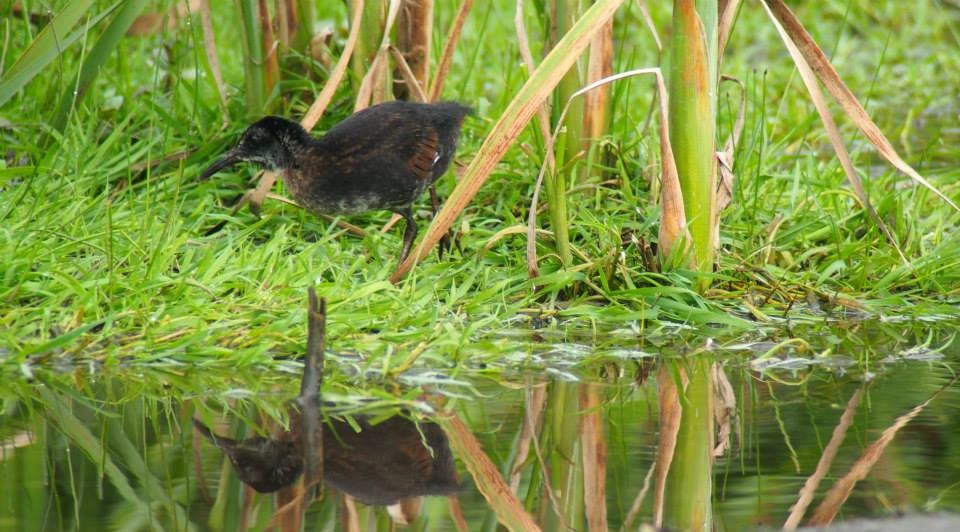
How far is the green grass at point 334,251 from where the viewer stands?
466 cm

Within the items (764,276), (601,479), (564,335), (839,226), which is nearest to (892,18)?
(839,226)

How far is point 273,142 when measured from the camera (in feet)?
19.1

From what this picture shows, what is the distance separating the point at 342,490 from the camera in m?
3.35

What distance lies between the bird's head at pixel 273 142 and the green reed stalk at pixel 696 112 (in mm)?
1567

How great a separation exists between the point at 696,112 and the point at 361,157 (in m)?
1.40

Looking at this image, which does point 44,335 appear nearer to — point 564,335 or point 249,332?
point 249,332

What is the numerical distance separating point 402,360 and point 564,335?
81cm

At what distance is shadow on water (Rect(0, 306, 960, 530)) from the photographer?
3176 mm

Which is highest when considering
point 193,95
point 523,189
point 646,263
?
point 193,95

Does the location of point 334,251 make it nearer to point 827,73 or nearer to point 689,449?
point 827,73

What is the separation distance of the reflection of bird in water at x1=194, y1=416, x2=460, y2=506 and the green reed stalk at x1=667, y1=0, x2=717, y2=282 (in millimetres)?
1760

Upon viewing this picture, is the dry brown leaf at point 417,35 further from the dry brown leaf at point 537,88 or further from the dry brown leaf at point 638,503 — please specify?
the dry brown leaf at point 638,503

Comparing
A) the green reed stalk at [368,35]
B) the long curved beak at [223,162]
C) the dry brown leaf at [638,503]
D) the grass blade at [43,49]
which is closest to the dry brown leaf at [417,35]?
the green reed stalk at [368,35]

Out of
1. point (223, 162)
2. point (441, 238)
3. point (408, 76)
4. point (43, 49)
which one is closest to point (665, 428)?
point (441, 238)
